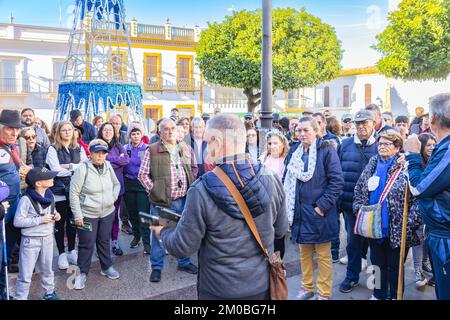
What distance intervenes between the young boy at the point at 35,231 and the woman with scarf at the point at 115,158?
58.1 inches

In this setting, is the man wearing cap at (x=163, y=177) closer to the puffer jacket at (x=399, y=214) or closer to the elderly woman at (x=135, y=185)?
the elderly woman at (x=135, y=185)

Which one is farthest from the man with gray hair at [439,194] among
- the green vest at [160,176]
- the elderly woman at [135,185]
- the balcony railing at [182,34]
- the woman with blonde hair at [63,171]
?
the balcony railing at [182,34]

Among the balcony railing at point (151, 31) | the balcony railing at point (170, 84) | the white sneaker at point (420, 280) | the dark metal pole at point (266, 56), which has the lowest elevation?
the white sneaker at point (420, 280)

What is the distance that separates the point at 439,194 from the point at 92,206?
140 inches

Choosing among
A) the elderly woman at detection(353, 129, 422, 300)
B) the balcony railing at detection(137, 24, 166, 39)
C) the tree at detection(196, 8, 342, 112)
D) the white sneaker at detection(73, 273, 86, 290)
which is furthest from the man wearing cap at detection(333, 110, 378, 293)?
the balcony railing at detection(137, 24, 166, 39)

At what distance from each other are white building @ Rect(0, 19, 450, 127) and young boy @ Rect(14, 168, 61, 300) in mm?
22669

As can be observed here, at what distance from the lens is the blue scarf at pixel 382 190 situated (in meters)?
4.02

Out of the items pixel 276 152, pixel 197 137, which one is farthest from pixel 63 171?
pixel 276 152

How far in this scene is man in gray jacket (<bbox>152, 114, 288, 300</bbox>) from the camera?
8.04 ft

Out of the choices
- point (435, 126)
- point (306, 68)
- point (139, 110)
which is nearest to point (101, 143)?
point (435, 126)

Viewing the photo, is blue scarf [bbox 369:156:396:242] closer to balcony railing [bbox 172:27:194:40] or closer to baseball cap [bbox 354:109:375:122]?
baseball cap [bbox 354:109:375:122]

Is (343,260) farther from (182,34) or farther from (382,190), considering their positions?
(182,34)
